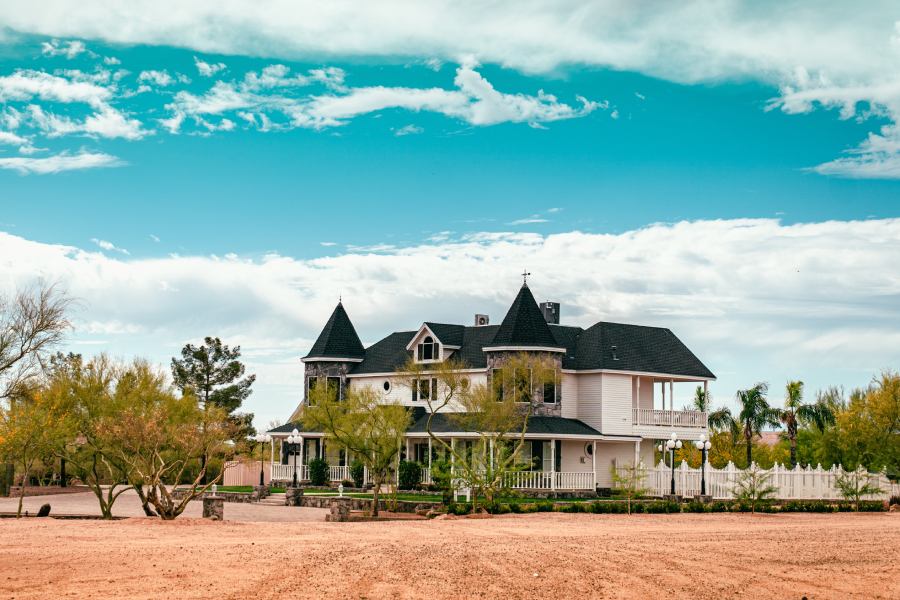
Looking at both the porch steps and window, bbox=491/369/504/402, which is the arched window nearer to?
window, bbox=491/369/504/402

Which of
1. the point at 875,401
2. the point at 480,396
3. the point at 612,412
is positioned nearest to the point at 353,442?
the point at 480,396

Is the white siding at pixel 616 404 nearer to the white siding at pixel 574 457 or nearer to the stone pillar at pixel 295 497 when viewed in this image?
the white siding at pixel 574 457

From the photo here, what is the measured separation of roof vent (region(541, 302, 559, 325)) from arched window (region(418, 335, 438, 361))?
21.2 ft

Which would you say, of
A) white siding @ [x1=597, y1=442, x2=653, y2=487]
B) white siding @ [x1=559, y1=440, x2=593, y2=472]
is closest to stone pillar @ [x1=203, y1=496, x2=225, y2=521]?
white siding @ [x1=559, y1=440, x2=593, y2=472]

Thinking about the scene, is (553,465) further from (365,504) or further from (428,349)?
(365,504)

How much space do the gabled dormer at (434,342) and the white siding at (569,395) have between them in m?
5.85

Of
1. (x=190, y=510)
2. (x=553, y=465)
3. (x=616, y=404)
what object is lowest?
(x=190, y=510)

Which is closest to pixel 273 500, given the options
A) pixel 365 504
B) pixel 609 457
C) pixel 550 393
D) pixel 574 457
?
pixel 365 504

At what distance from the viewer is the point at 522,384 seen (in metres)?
46.4

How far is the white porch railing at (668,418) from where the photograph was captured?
49.0 m

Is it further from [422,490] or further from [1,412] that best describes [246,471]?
[1,412]

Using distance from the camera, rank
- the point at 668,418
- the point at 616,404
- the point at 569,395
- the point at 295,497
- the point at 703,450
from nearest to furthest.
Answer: the point at 703,450 < the point at 295,497 < the point at 616,404 < the point at 569,395 < the point at 668,418

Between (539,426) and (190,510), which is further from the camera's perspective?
(539,426)

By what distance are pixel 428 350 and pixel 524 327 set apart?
6.09 metres
